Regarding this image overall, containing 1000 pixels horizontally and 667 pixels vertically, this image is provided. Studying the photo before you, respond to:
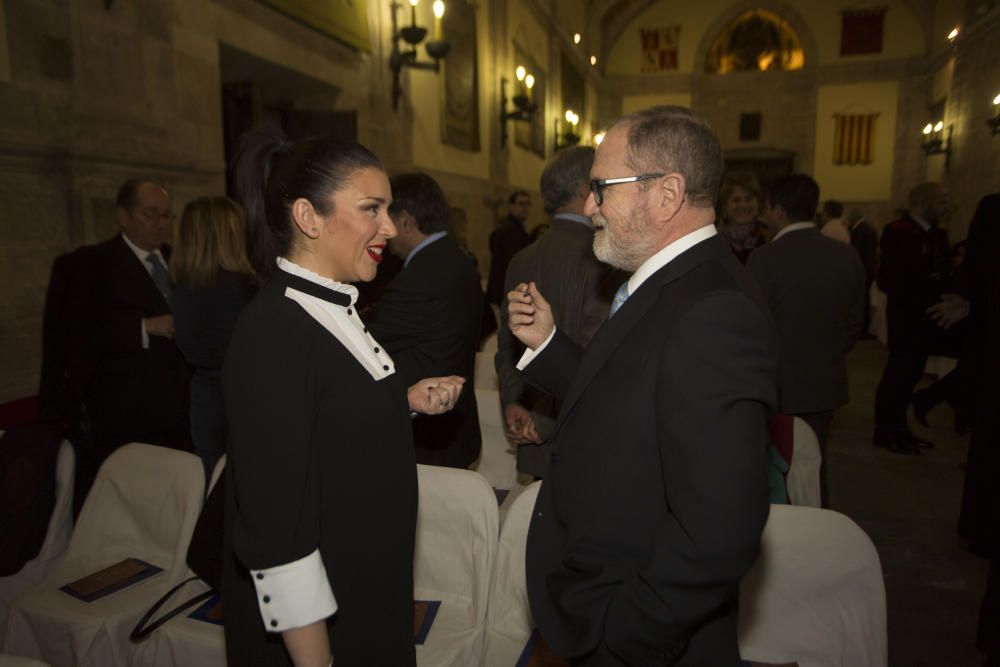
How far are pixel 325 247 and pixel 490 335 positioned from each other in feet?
13.0

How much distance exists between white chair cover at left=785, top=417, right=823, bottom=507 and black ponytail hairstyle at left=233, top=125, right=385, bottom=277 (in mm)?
1961

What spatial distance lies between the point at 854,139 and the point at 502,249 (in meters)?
16.1

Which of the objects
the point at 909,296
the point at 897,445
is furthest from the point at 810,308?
the point at 897,445

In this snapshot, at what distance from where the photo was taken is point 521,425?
2727 millimetres

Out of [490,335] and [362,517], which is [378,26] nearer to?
[490,335]

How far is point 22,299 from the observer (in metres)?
3.43

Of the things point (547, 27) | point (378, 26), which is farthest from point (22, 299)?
point (547, 27)

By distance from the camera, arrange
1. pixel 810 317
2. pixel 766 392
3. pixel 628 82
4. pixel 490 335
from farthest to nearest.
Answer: pixel 628 82 < pixel 490 335 < pixel 810 317 < pixel 766 392

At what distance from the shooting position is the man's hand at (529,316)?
1722 mm

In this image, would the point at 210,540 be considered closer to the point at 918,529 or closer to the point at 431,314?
the point at 431,314

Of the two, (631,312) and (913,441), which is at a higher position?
(631,312)

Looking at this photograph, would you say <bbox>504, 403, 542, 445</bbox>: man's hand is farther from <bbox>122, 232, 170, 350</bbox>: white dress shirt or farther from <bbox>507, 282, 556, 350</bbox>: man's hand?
<bbox>122, 232, 170, 350</bbox>: white dress shirt

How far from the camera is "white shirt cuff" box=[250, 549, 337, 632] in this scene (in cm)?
118

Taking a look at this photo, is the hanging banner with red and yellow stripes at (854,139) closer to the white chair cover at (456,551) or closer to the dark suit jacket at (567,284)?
the dark suit jacket at (567,284)
